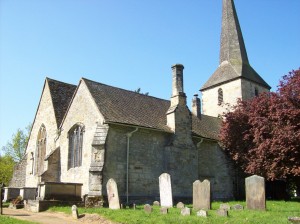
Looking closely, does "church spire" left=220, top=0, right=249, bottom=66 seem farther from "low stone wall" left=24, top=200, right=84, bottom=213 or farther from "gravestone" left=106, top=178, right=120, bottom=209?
"low stone wall" left=24, top=200, right=84, bottom=213

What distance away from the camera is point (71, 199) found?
18734mm

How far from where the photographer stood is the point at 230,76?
3450 centimetres

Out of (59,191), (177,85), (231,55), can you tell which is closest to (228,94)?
(231,55)

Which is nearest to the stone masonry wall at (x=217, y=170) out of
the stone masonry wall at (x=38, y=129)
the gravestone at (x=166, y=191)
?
the gravestone at (x=166, y=191)

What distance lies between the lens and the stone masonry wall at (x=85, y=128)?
20.5 m

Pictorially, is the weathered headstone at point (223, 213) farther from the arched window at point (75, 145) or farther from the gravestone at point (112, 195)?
the arched window at point (75, 145)

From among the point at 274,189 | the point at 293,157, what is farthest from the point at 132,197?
the point at 274,189

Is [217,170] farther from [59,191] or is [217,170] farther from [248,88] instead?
[248,88]

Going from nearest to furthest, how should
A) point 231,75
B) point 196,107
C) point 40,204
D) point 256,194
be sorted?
point 256,194, point 40,204, point 196,107, point 231,75

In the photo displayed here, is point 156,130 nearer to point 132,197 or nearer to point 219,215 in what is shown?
point 132,197

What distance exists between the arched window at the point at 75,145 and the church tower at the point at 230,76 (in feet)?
54.6

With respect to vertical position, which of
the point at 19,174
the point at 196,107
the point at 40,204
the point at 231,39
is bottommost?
the point at 40,204

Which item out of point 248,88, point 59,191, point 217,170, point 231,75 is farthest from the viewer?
point 231,75

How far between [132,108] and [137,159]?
401 centimetres
